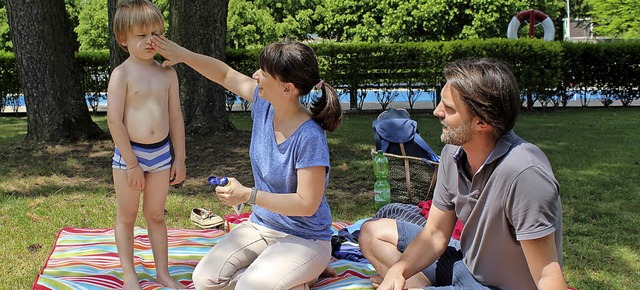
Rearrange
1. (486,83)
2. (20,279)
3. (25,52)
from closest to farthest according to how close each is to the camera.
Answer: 1. (486,83)
2. (20,279)
3. (25,52)

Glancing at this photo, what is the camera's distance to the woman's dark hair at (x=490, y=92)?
284 centimetres

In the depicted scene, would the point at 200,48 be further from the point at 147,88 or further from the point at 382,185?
the point at 147,88

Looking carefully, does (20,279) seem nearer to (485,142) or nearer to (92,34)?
(485,142)

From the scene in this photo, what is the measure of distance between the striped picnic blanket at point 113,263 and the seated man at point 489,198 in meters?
0.68

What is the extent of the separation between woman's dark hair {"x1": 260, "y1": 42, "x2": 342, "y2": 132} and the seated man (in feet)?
2.27

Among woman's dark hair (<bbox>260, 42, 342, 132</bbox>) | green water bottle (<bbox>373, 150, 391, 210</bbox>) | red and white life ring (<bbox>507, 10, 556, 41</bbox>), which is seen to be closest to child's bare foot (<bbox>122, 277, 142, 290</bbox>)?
woman's dark hair (<bbox>260, 42, 342, 132</bbox>)

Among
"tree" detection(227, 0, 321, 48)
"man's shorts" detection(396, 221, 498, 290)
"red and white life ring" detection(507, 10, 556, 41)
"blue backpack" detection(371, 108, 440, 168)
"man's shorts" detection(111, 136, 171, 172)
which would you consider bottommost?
"man's shorts" detection(396, 221, 498, 290)

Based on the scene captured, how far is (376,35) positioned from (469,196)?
24769 mm

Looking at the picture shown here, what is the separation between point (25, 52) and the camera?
8578mm

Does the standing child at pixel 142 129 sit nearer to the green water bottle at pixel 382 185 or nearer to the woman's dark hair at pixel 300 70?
the woman's dark hair at pixel 300 70

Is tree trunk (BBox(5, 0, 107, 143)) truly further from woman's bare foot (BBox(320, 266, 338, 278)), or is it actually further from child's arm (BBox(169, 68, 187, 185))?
woman's bare foot (BBox(320, 266, 338, 278))

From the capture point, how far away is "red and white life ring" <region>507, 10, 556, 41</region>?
17.7 metres

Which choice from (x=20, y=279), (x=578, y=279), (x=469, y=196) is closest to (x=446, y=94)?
(x=469, y=196)

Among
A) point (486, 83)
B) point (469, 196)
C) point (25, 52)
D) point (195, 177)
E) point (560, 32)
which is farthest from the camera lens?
point (560, 32)
